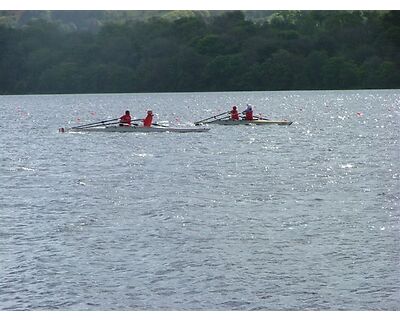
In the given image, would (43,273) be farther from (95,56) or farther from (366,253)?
(95,56)

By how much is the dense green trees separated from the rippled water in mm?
62494

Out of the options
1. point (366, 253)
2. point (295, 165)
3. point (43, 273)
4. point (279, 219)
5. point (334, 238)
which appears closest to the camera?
point (43, 273)

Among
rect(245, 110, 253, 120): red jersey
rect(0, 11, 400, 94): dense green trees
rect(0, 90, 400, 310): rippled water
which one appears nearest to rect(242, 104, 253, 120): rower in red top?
rect(245, 110, 253, 120): red jersey

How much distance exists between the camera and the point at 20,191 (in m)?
30.6

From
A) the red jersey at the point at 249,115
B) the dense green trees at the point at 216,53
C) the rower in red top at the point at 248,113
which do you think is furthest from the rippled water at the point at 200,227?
the dense green trees at the point at 216,53

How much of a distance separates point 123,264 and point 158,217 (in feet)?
18.4

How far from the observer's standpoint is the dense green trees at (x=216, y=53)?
108 metres

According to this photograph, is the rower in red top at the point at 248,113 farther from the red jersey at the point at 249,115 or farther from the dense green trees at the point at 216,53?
the dense green trees at the point at 216,53

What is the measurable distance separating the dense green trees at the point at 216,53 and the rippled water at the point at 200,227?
62494 mm

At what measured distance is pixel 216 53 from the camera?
111625 mm

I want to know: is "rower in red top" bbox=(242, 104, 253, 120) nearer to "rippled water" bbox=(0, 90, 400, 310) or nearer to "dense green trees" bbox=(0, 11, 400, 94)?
"rippled water" bbox=(0, 90, 400, 310)

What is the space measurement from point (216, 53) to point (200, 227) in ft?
293

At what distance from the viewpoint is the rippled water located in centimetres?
1716
